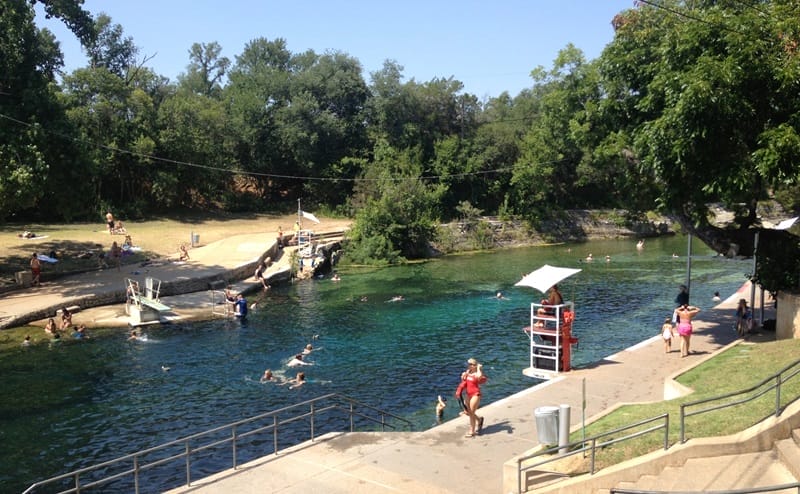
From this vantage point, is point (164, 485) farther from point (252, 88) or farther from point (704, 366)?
point (252, 88)

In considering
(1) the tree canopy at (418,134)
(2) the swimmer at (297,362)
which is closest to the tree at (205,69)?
(1) the tree canopy at (418,134)

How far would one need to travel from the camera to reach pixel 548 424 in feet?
38.8

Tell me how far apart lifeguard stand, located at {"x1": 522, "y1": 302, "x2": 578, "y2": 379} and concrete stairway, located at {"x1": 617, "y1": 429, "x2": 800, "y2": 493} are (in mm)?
9162

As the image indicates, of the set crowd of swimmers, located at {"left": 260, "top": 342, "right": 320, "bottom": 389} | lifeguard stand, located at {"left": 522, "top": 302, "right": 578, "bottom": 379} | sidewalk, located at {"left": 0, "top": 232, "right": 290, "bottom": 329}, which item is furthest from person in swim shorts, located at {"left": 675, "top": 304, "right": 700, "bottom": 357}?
sidewalk, located at {"left": 0, "top": 232, "right": 290, "bottom": 329}

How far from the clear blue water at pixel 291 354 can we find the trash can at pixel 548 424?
6.64 metres

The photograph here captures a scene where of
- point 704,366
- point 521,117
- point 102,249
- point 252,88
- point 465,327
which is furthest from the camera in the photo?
point 521,117

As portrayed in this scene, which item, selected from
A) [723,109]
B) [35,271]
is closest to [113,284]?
[35,271]

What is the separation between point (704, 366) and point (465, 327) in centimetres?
1283

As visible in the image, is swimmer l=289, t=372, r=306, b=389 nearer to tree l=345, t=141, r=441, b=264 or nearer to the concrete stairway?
the concrete stairway

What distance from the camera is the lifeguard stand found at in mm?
20359

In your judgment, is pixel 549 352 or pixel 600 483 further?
pixel 549 352

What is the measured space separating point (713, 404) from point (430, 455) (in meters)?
5.88

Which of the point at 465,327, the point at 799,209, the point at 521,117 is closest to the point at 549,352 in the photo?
the point at 465,327

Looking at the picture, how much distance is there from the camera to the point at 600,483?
10867mm
